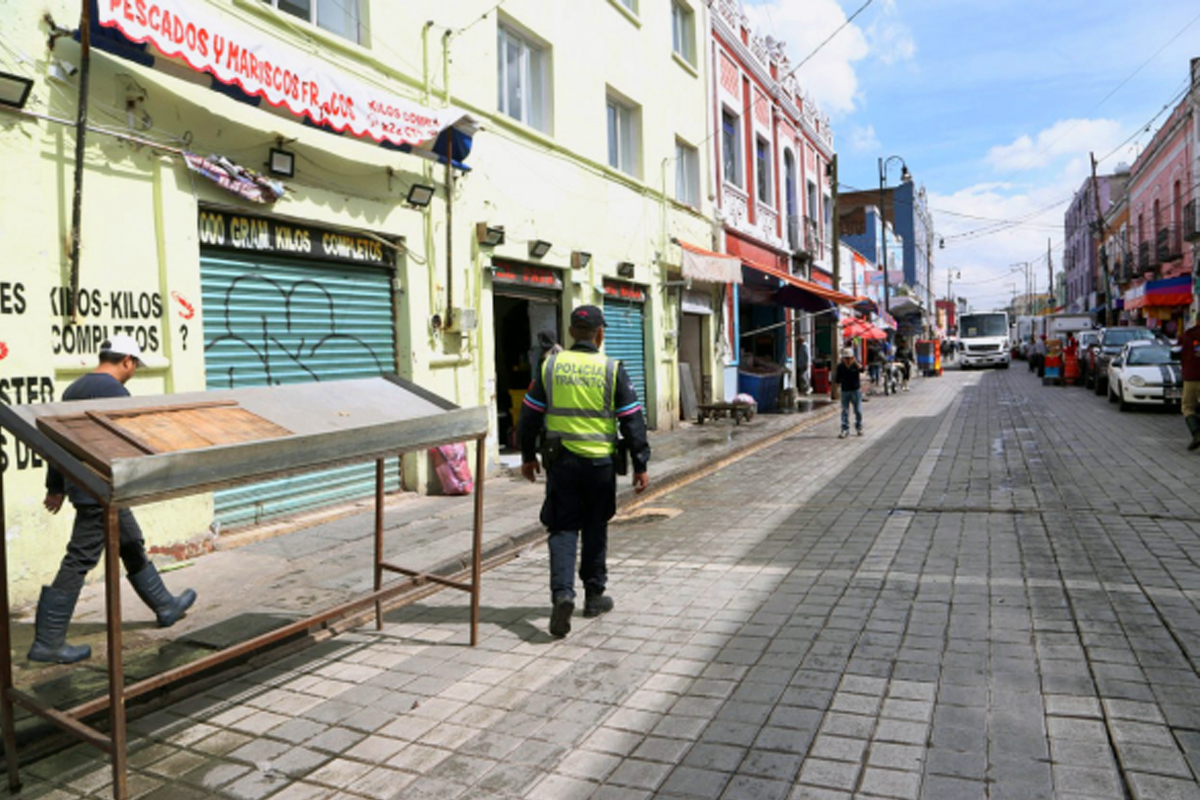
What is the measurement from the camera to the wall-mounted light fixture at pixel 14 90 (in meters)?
5.33

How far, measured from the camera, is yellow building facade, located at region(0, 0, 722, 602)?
5.67 meters

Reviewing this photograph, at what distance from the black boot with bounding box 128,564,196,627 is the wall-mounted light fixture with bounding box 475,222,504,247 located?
6373mm

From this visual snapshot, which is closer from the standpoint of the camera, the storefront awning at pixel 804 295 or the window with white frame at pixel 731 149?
the storefront awning at pixel 804 295

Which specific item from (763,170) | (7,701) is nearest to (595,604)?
(7,701)

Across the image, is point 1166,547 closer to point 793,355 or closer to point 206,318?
point 206,318

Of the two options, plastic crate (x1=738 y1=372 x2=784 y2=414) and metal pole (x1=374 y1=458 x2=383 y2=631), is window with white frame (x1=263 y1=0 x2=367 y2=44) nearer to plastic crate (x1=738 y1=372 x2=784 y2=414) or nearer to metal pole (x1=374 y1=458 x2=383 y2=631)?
metal pole (x1=374 y1=458 x2=383 y2=631)

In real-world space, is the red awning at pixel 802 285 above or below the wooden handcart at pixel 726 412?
above

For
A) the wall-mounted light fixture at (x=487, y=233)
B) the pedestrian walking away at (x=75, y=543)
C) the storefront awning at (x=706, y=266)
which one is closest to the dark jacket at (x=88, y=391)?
the pedestrian walking away at (x=75, y=543)

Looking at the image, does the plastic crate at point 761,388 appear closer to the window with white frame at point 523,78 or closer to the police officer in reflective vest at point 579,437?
the window with white frame at point 523,78

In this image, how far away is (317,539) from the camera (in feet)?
23.8

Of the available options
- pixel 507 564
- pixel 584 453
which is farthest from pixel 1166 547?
pixel 507 564

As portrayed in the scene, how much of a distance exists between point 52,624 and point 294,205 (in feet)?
14.9

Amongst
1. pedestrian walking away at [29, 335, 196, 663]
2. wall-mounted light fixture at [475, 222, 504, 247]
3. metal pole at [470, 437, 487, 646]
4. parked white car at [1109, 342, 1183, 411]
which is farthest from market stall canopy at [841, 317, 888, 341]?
pedestrian walking away at [29, 335, 196, 663]

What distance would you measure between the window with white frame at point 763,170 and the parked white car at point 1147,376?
991 cm
